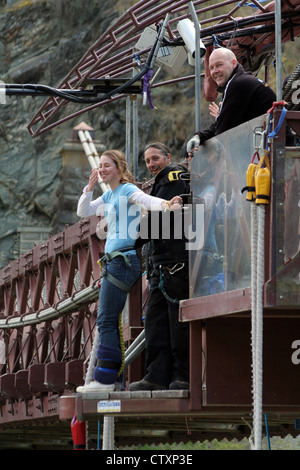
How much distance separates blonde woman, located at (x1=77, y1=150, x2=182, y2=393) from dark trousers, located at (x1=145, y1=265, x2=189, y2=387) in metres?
0.23

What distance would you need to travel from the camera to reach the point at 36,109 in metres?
49.9

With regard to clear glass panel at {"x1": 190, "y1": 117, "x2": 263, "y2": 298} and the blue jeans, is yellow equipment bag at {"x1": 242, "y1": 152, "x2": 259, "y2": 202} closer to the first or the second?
clear glass panel at {"x1": 190, "y1": 117, "x2": 263, "y2": 298}

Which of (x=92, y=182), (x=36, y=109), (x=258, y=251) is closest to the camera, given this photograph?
(x=258, y=251)

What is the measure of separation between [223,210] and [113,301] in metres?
1.17

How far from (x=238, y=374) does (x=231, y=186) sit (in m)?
1.33

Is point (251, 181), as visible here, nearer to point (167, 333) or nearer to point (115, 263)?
point (115, 263)

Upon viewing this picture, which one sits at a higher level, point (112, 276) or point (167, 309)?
point (112, 276)

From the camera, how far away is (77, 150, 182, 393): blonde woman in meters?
7.76

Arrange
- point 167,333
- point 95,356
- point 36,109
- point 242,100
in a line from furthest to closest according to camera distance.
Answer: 1. point 36,109
2. point 95,356
3. point 167,333
4. point 242,100
